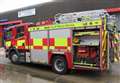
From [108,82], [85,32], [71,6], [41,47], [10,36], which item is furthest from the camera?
[71,6]

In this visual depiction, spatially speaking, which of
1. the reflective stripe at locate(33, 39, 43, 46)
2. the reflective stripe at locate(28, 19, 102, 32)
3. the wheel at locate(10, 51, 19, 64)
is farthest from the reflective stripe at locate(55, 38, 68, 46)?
the wheel at locate(10, 51, 19, 64)

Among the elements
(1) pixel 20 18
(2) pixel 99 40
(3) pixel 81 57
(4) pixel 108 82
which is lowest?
(4) pixel 108 82

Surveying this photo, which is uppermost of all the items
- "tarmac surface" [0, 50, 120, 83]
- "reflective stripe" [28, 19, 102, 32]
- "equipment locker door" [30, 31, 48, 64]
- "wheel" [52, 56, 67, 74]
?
"reflective stripe" [28, 19, 102, 32]

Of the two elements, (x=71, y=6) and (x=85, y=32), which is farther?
(x=71, y=6)

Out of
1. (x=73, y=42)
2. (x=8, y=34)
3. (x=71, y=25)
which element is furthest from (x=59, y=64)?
(x=8, y=34)

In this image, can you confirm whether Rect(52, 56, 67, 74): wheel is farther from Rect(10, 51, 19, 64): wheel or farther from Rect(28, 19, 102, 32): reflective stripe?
Rect(10, 51, 19, 64): wheel

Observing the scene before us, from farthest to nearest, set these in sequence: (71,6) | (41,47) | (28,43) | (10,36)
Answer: (71,6) < (10,36) < (28,43) < (41,47)

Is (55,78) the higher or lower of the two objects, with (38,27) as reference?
lower

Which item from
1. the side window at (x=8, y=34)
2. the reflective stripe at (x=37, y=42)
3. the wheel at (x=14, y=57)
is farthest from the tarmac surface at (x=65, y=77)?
the side window at (x=8, y=34)

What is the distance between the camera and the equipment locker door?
10992mm

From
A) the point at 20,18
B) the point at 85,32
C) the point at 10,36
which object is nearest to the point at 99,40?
the point at 85,32

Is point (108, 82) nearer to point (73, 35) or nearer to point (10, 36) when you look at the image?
point (73, 35)

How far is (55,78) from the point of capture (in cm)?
945

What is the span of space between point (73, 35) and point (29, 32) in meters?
2.87
